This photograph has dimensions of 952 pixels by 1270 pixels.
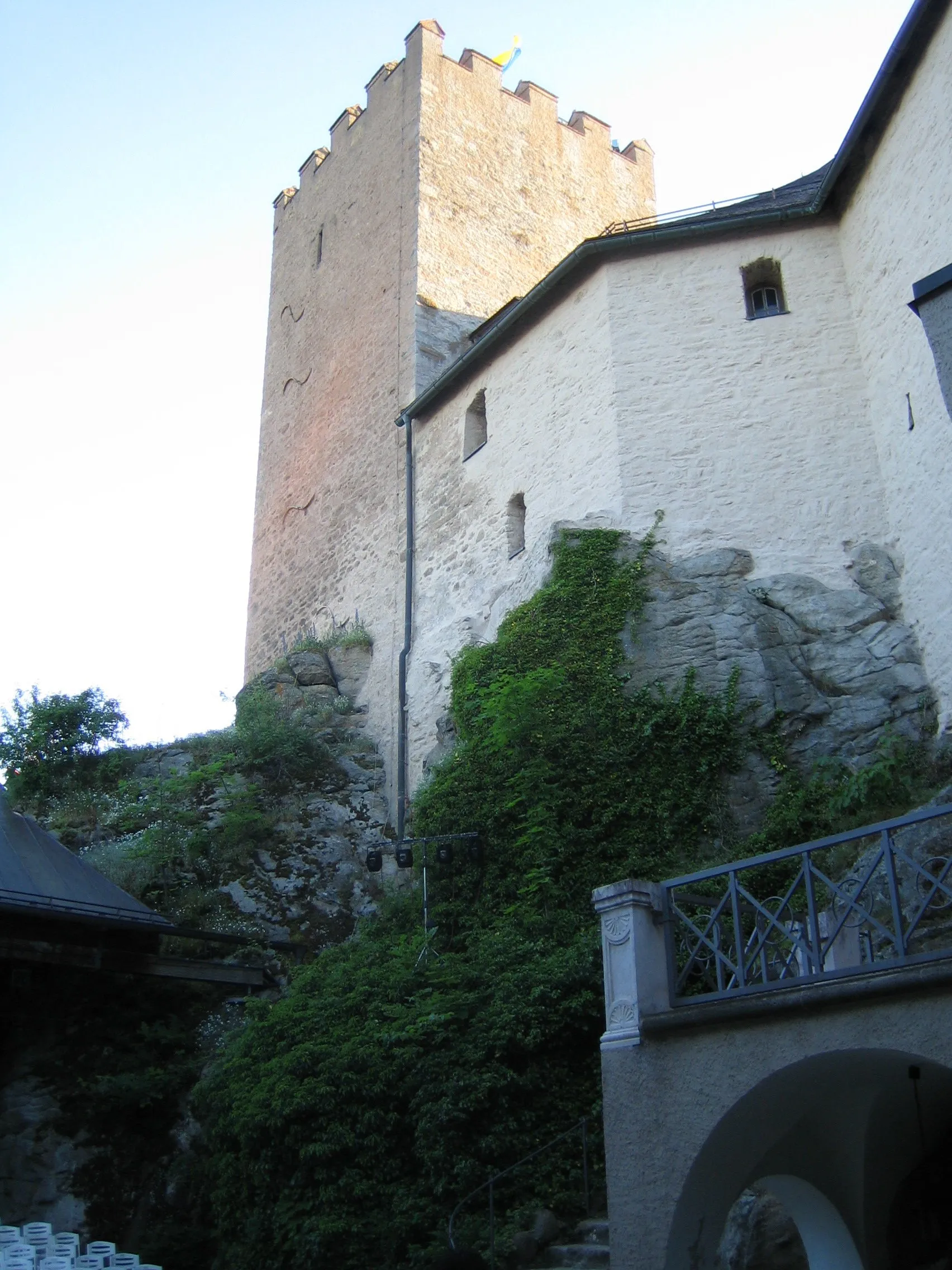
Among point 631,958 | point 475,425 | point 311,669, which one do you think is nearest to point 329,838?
point 311,669

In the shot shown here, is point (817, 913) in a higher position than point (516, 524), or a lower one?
lower

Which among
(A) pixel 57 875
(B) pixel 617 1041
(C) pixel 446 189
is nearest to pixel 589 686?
(A) pixel 57 875

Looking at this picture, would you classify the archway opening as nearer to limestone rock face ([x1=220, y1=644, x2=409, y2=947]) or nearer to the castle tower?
limestone rock face ([x1=220, y1=644, x2=409, y2=947])

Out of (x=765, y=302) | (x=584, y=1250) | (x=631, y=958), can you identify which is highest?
(x=765, y=302)

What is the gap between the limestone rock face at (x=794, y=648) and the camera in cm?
1348

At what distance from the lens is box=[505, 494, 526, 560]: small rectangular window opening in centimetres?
1733

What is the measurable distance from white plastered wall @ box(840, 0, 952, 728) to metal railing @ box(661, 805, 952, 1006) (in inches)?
129

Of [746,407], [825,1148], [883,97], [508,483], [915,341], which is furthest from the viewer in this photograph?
[508,483]

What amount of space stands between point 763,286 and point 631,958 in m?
11.9

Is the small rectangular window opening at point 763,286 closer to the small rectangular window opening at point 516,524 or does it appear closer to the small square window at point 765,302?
the small square window at point 765,302

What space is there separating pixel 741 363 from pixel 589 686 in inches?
188

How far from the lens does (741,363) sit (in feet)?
52.6

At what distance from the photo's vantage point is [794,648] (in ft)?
46.5

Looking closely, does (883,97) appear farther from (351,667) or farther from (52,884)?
(52,884)
